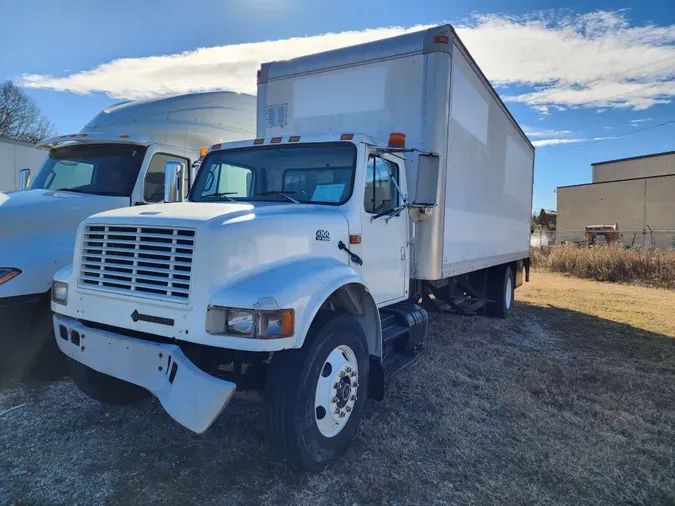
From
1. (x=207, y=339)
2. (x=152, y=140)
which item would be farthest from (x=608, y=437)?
(x=152, y=140)

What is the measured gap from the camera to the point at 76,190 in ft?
18.8

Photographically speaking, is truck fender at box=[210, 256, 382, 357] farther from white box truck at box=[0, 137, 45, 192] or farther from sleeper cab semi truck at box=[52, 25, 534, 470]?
white box truck at box=[0, 137, 45, 192]

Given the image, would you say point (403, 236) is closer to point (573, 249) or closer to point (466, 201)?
point (466, 201)

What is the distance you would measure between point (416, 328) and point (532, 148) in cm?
746

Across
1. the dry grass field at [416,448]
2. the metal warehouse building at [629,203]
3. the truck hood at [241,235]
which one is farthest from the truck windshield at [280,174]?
the metal warehouse building at [629,203]

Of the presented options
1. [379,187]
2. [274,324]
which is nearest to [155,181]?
Result: [379,187]

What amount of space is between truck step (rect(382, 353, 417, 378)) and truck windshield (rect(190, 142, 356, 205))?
1543 millimetres

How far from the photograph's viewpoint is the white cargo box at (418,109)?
16.2 ft

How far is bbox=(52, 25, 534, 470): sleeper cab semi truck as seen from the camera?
286 centimetres

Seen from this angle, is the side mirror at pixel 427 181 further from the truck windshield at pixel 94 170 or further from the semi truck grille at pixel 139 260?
the truck windshield at pixel 94 170

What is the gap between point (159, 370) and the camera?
2.92 meters

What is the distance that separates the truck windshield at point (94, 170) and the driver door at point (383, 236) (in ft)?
10.2

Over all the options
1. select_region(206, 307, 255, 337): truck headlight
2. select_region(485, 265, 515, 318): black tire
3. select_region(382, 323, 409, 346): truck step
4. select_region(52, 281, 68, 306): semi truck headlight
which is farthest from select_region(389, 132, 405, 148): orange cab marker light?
select_region(485, 265, 515, 318): black tire

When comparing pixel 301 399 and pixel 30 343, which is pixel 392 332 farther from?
pixel 30 343
